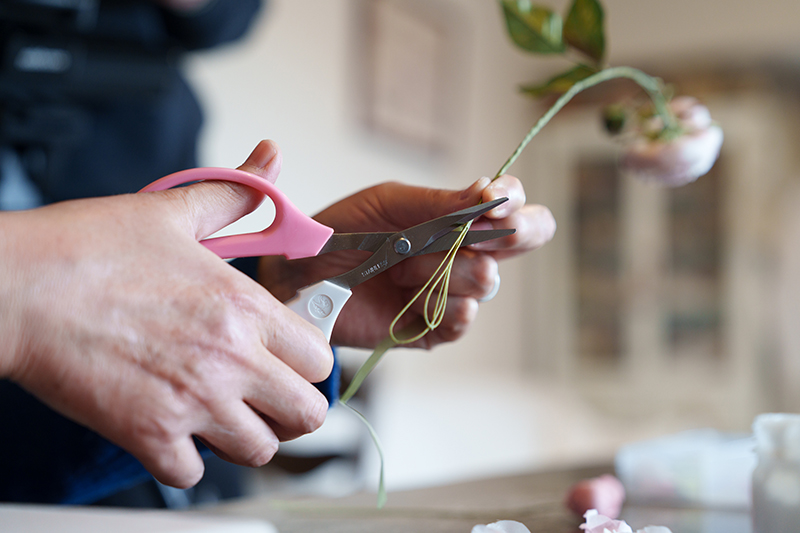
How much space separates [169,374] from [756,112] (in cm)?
370

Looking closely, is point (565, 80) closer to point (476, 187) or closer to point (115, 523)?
point (476, 187)

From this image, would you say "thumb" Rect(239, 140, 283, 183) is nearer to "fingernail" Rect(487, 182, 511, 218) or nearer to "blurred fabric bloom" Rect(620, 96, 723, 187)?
"fingernail" Rect(487, 182, 511, 218)

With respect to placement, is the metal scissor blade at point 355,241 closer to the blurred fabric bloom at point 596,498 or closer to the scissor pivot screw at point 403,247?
the scissor pivot screw at point 403,247

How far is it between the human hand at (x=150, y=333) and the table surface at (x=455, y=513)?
0.17 meters

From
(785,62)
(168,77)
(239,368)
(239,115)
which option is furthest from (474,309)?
(785,62)

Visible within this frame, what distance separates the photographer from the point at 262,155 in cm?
42

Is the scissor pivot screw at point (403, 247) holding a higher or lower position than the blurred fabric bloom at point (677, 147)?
lower

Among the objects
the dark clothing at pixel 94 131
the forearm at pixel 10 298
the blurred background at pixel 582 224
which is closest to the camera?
the forearm at pixel 10 298

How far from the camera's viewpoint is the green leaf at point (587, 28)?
0.54 meters

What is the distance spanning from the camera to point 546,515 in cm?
53

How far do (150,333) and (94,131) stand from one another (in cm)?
74

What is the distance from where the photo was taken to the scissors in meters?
0.43

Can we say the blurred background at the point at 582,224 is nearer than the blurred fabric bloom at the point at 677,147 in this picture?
No

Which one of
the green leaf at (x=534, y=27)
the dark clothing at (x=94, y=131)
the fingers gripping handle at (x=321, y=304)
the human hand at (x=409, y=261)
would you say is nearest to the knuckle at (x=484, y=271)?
Answer: the human hand at (x=409, y=261)
